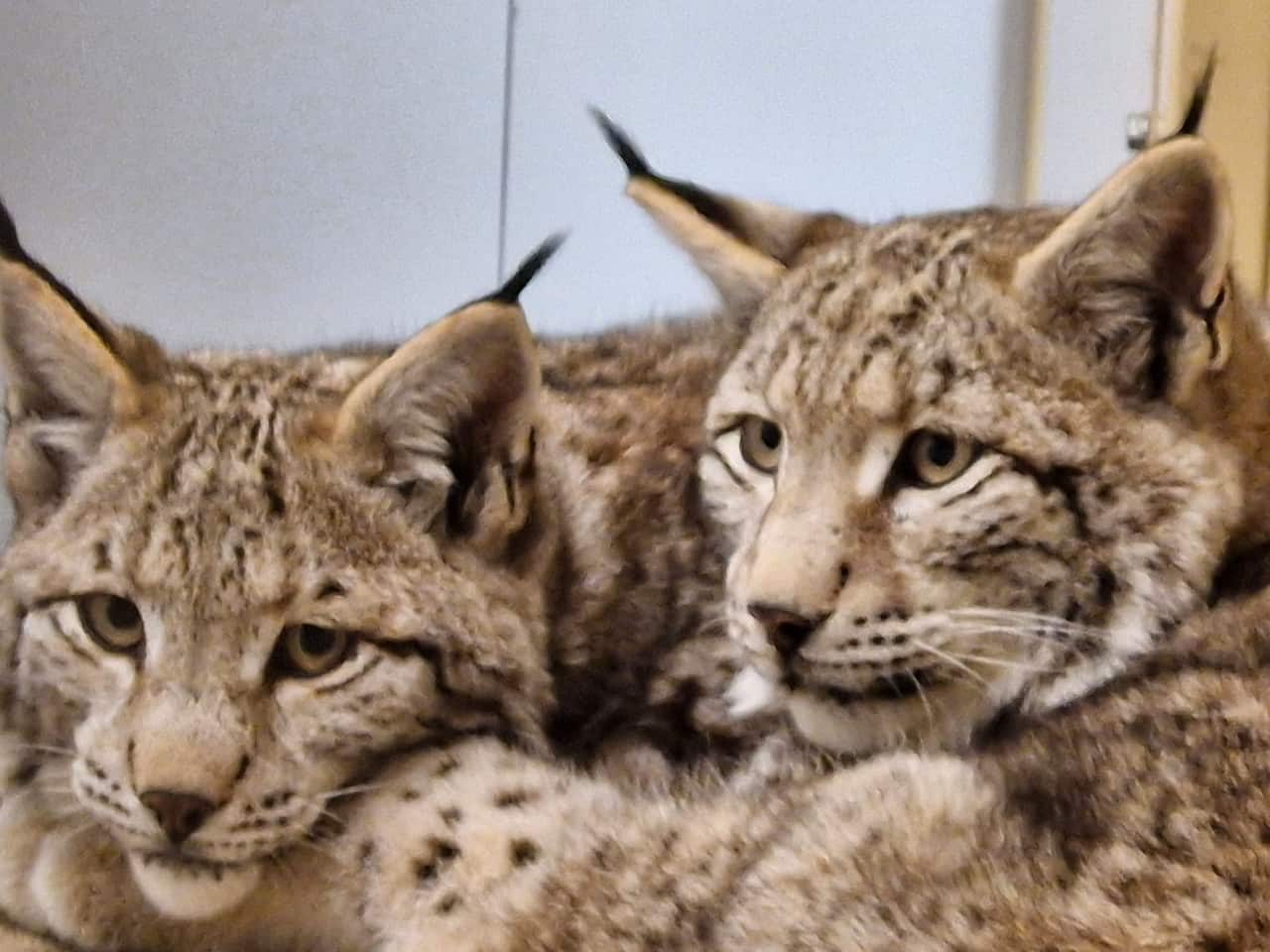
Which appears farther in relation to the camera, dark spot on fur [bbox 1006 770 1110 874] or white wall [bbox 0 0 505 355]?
white wall [bbox 0 0 505 355]

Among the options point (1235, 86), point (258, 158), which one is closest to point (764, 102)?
point (1235, 86)

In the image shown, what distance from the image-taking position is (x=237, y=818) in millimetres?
1271

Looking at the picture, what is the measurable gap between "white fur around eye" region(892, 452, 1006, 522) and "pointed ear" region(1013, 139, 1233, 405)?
14cm

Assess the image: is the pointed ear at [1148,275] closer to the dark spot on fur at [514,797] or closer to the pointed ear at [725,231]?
the pointed ear at [725,231]

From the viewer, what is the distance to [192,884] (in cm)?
130

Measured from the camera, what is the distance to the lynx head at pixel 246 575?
1.29 m

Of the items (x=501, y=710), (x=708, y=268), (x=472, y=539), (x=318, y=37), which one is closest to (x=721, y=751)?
(x=501, y=710)

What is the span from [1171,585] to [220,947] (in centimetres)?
95

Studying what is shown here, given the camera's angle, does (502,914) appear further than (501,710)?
No

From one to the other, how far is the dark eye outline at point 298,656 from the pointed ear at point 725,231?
2.15ft

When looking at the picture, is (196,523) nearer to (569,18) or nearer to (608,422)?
(608,422)

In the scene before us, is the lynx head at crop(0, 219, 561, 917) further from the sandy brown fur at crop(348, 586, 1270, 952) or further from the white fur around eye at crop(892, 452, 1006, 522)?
the white fur around eye at crop(892, 452, 1006, 522)

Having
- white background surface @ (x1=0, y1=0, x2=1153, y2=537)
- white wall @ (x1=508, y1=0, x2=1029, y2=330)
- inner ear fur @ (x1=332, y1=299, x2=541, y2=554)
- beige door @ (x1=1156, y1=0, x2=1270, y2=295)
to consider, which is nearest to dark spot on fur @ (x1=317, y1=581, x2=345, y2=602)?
inner ear fur @ (x1=332, y1=299, x2=541, y2=554)

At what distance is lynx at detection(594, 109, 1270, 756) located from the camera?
4.32 feet
